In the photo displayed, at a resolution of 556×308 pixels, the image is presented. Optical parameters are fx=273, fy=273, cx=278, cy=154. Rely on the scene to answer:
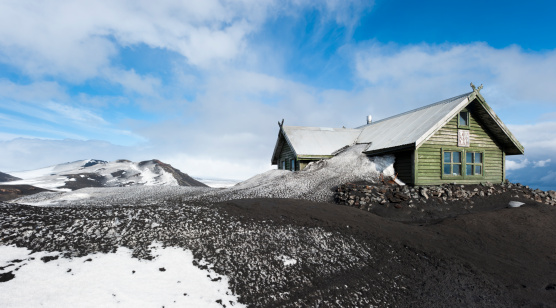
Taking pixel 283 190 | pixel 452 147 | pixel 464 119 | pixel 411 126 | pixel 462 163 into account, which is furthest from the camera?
pixel 411 126

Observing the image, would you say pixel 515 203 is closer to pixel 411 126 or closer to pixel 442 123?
pixel 442 123

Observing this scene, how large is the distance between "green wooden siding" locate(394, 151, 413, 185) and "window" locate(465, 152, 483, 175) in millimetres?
4490

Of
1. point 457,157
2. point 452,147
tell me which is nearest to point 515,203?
point 457,157

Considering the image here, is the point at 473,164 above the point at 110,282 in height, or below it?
above

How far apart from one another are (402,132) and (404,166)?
2.54 metres

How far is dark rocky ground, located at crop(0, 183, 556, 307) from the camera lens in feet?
17.6

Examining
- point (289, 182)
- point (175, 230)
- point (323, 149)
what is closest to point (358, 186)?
point (289, 182)

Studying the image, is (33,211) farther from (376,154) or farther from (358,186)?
(376,154)

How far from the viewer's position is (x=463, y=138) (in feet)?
57.6

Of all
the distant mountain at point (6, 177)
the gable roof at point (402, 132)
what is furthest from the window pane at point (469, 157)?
the distant mountain at point (6, 177)

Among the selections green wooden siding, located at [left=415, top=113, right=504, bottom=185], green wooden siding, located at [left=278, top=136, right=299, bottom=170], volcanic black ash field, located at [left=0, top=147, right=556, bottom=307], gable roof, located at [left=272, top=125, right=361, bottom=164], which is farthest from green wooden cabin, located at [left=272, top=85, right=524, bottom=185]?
volcanic black ash field, located at [left=0, top=147, right=556, bottom=307]

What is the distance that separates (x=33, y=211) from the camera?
664 centimetres

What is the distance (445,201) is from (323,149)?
9.50 m

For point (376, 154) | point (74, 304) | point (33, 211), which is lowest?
point (74, 304)
